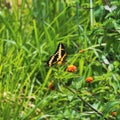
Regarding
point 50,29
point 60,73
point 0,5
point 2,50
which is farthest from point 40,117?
point 0,5

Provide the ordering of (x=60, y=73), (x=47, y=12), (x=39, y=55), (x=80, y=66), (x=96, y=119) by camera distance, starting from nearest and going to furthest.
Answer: (x=60, y=73) → (x=96, y=119) → (x=80, y=66) → (x=39, y=55) → (x=47, y=12)

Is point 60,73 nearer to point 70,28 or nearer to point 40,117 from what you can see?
point 40,117

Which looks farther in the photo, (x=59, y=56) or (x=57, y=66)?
(x=57, y=66)

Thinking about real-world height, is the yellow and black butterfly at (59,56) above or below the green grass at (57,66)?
above

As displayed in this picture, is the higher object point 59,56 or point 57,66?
point 59,56

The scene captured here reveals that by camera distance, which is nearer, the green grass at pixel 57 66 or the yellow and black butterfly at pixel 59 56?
the yellow and black butterfly at pixel 59 56

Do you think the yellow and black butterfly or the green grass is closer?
the yellow and black butterfly

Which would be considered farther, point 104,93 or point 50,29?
point 50,29

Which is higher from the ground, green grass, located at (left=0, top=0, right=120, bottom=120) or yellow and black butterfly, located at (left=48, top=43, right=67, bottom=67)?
yellow and black butterfly, located at (left=48, top=43, right=67, bottom=67)
